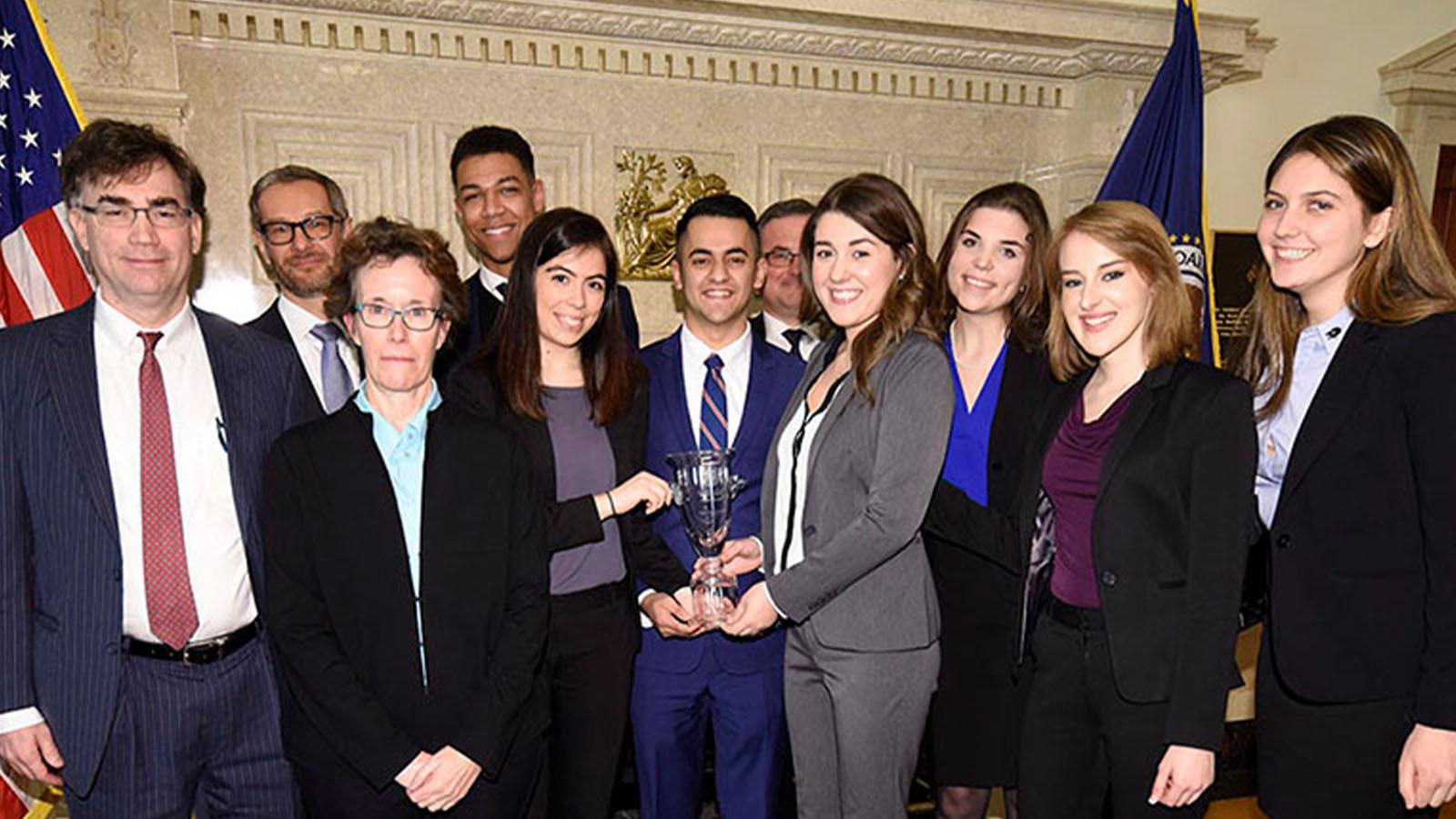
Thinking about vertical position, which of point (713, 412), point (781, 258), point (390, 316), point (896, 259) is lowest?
point (713, 412)

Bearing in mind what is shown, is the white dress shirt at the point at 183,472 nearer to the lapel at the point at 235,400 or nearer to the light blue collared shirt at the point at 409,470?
the lapel at the point at 235,400

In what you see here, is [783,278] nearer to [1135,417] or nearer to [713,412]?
[713,412]

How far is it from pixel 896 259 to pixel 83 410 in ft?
5.77

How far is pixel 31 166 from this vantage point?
9.12 feet

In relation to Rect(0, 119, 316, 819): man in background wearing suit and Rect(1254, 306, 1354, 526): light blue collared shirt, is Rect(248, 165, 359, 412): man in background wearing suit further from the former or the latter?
Rect(1254, 306, 1354, 526): light blue collared shirt

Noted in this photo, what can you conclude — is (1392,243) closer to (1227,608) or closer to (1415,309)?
(1415,309)

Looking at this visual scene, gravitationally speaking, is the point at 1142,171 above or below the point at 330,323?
above

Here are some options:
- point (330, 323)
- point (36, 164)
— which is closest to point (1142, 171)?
point (330, 323)

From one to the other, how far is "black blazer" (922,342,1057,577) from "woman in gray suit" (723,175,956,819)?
184 millimetres

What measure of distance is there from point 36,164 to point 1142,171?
4.17 metres

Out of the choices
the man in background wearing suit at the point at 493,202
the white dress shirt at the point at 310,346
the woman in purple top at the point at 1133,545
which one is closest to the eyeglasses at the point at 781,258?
the man in background wearing suit at the point at 493,202

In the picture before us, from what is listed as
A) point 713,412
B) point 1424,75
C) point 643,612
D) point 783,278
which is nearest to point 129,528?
point 643,612

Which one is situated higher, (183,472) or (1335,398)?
(1335,398)

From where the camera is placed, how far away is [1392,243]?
1.77 metres
